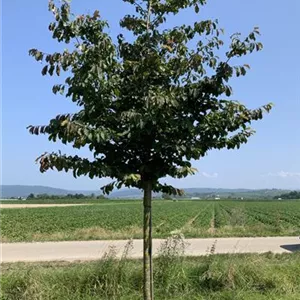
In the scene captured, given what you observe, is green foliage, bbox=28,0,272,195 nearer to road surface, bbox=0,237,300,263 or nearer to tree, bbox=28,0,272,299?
tree, bbox=28,0,272,299

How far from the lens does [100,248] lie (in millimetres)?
14359

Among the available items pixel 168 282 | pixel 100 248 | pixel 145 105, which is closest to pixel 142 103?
pixel 145 105

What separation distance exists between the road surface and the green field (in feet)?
14.7

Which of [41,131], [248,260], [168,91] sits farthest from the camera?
[248,260]

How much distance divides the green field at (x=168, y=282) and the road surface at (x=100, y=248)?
4479 mm

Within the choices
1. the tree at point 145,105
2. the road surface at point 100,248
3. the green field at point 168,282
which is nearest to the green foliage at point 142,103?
the tree at point 145,105

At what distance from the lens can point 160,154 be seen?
4574 mm

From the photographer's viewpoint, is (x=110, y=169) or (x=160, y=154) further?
(x=160, y=154)

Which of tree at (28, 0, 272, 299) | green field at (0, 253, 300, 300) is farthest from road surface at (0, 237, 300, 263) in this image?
tree at (28, 0, 272, 299)

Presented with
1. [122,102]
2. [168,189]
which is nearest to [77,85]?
[122,102]

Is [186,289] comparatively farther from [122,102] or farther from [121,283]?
[122,102]

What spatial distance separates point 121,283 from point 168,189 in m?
2.21

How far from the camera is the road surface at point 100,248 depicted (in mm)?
12394

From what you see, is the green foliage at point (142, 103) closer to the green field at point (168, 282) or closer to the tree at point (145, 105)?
the tree at point (145, 105)
